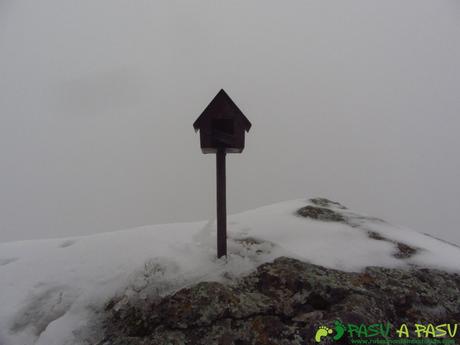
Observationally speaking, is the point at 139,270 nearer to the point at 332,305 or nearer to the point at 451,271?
the point at 332,305

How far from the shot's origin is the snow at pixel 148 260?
9.27 ft

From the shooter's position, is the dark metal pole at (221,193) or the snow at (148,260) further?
the dark metal pole at (221,193)

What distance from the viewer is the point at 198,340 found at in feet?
7.84

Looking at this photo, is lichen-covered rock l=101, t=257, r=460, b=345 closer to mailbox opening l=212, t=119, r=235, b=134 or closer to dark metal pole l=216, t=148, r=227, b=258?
dark metal pole l=216, t=148, r=227, b=258

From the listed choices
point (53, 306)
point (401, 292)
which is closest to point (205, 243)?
point (53, 306)

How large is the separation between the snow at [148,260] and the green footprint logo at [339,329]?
3.58 ft

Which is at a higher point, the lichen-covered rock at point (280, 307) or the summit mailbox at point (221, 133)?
the summit mailbox at point (221, 133)

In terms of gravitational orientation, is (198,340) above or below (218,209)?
below

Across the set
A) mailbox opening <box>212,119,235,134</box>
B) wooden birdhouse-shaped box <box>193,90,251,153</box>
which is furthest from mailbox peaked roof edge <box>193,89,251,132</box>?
mailbox opening <box>212,119,235,134</box>

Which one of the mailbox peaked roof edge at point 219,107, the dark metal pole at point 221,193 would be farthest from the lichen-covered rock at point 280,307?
the mailbox peaked roof edge at point 219,107

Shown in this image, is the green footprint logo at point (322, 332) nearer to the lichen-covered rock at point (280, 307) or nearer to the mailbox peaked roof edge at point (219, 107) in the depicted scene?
the lichen-covered rock at point (280, 307)

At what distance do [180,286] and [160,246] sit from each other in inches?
45.4

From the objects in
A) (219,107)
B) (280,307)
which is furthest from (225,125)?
(280,307)

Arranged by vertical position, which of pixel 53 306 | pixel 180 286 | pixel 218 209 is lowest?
pixel 53 306
